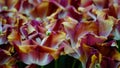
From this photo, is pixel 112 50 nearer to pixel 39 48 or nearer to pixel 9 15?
pixel 39 48

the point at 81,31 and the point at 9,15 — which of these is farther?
the point at 9,15

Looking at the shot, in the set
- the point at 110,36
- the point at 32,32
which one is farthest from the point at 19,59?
the point at 110,36

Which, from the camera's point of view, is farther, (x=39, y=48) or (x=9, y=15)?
(x=9, y=15)

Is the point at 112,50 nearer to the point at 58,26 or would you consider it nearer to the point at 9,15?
the point at 58,26

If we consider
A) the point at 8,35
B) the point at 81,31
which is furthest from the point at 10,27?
the point at 81,31
